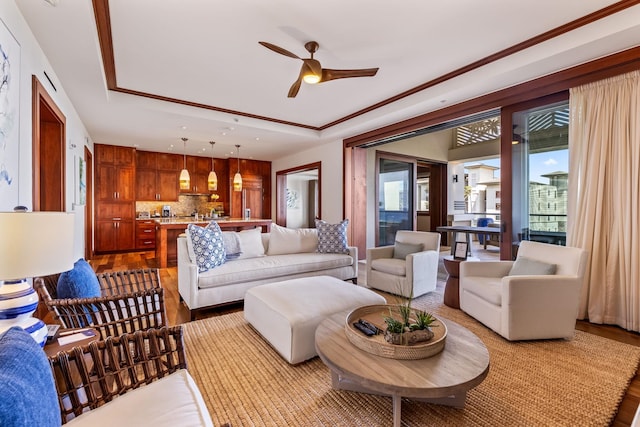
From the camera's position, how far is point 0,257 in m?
1.12

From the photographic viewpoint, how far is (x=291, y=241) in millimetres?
4340

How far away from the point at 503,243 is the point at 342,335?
2.83 meters

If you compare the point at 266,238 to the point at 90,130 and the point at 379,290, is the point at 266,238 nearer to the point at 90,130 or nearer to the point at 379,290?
the point at 379,290

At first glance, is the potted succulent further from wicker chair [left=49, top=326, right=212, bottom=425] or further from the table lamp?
the table lamp

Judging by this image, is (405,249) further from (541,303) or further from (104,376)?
(104,376)

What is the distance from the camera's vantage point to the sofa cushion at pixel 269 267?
124 inches

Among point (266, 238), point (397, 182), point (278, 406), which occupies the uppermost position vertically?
point (397, 182)

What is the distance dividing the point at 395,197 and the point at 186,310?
5.00m

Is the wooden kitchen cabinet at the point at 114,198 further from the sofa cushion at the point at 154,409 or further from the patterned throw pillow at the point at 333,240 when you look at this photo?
the sofa cushion at the point at 154,409

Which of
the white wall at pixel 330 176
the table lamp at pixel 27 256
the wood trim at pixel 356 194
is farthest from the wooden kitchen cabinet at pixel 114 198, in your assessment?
the table lamp at pixel 27 256

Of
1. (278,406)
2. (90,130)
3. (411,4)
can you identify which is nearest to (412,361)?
(278,406)

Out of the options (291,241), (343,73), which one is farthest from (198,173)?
(343,73)

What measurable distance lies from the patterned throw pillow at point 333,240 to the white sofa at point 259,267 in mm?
71

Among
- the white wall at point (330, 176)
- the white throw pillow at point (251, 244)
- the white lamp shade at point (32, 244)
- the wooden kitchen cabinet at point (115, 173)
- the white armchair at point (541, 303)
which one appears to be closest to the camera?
the white lamp shade at point (32, 244)
